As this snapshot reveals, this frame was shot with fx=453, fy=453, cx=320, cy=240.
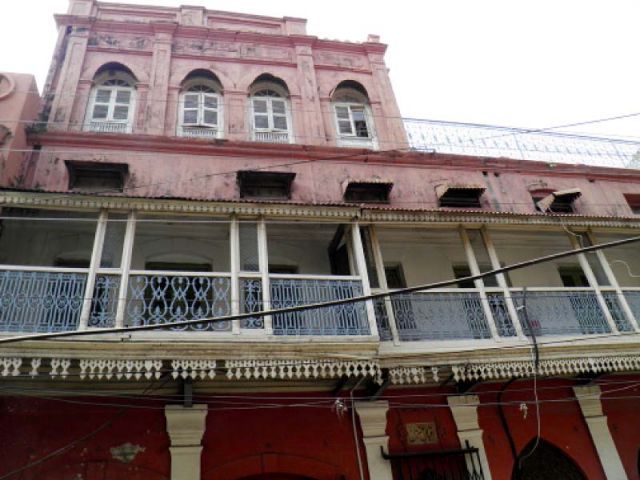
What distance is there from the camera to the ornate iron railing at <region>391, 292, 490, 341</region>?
7.49 meters

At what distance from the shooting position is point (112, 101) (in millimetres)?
10062

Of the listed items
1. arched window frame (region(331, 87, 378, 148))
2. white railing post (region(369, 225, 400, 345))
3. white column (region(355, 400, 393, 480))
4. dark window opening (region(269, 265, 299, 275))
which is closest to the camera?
white column (region(355, 400, 393, 480))

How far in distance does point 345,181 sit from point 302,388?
452cm

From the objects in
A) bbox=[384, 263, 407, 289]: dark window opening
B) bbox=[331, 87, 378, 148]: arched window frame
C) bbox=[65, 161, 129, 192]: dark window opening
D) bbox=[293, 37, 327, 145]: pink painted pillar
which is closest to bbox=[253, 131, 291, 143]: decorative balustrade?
bbox=[293, 37, 327, 145]: pink painted pillar

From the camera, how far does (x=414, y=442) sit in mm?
7227

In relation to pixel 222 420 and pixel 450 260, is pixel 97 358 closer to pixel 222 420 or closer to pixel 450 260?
pixel 222 420

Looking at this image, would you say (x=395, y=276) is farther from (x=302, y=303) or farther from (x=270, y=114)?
(x=270, y=114)

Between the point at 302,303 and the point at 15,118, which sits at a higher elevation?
the point at 15,118

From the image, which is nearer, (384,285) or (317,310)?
(317,310)

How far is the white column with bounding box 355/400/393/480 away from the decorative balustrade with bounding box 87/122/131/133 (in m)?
7.28

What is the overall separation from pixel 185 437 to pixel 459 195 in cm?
728

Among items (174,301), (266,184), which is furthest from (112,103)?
(174,301)

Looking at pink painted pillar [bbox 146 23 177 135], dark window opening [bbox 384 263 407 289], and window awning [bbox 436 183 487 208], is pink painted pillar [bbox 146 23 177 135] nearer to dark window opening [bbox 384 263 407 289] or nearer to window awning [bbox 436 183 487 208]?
dark window opening [bbox 384 263 407 289]

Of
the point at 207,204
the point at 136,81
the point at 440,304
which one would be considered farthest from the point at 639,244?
the point at 136,81
